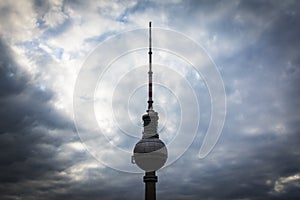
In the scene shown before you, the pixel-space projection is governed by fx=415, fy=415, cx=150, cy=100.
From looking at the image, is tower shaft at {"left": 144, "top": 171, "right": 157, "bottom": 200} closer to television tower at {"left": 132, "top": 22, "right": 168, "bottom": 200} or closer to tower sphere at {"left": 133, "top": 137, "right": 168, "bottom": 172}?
television tower at {"left": 132, "top": 22, "right": 168, "bottom": 200}

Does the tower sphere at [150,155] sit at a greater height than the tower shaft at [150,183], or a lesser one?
greater

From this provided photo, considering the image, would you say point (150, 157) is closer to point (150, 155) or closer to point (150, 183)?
point (150, 155)

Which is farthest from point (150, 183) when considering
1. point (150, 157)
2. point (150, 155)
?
point (150, 155)

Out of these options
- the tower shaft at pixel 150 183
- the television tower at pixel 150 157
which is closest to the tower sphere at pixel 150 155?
the television tower at pixel 150 157

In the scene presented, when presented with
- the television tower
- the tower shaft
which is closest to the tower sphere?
the television tower

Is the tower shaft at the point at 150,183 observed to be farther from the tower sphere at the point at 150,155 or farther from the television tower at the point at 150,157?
the tower sphere at the point at 150,155

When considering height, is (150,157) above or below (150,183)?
above

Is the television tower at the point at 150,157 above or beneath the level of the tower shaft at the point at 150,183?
above

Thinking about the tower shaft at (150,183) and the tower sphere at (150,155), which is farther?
the tower shaft at (150,183)

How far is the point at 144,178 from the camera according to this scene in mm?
171250

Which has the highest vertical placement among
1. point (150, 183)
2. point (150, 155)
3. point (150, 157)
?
point (150, 155)

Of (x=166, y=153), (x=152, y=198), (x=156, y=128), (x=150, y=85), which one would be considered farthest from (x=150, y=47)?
(x=152, y=198)

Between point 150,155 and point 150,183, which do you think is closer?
point 150,155

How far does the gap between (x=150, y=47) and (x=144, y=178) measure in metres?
56.6
